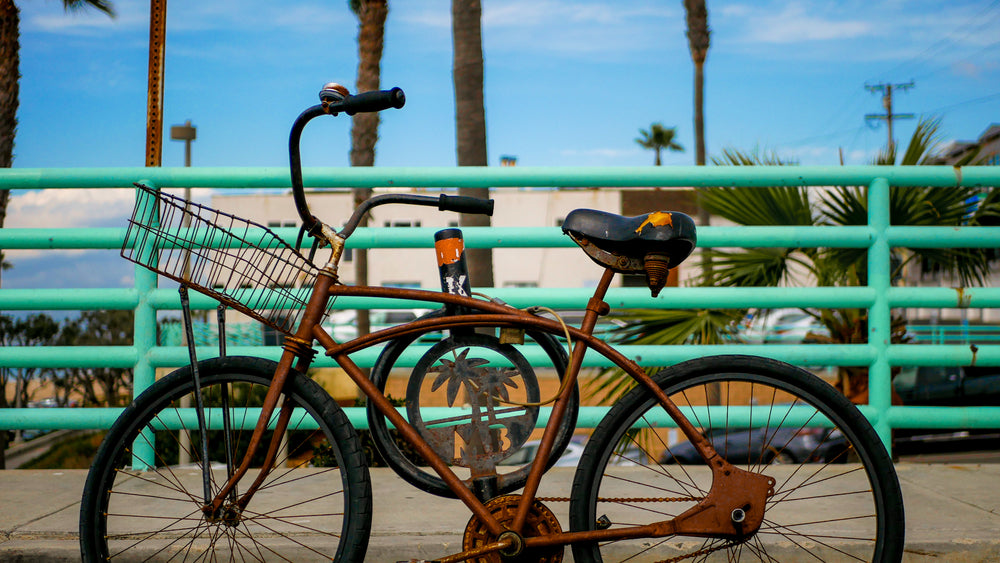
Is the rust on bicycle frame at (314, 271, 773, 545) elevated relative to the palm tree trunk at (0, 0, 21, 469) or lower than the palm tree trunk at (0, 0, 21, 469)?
lower

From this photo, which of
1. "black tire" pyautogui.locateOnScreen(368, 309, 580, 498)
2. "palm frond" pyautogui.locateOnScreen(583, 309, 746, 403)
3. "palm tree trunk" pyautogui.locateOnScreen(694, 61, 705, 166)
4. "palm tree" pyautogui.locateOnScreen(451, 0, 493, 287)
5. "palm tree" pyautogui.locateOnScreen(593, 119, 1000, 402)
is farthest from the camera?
"palm tree trunk" pyautogui.locateOnScreen(694, 61, 705, 166)

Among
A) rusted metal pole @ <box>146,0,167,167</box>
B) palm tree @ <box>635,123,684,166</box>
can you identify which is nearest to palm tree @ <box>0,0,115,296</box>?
rusted metal pole @ <box>146,0,167,167</box>

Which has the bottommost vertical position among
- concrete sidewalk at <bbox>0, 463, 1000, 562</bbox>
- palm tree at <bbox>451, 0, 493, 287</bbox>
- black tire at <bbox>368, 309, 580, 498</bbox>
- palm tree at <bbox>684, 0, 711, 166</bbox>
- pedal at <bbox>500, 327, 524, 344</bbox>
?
concrete sidewalk at <bbox>0, 463, 1000, 562</bbox>

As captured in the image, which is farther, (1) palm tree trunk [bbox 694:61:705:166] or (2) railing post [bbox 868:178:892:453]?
(1) palm tree trunk [bbox 694:61:705:166]

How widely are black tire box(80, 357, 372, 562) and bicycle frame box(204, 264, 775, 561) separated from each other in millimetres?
98

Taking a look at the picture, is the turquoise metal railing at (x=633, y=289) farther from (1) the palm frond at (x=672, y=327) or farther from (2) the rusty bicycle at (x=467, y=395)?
(2) the rusty bicycle at (x=467, y=395)

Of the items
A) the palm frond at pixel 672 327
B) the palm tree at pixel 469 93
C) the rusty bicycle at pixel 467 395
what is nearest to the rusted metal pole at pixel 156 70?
the rusty bicycle at pixel 467 395

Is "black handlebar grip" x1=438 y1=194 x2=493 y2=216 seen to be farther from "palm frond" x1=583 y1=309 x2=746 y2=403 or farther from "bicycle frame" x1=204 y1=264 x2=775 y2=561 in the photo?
"palm frond" x1=583 y1=309 x2=746 y2=403

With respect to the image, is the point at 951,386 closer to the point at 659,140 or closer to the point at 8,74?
the point at 8,74

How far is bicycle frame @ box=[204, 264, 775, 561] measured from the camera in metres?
2.24

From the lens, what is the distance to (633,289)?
386 centimetres

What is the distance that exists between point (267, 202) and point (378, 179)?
119 feet

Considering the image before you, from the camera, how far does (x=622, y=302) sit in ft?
12.7

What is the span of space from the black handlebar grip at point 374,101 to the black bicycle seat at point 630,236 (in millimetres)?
555
